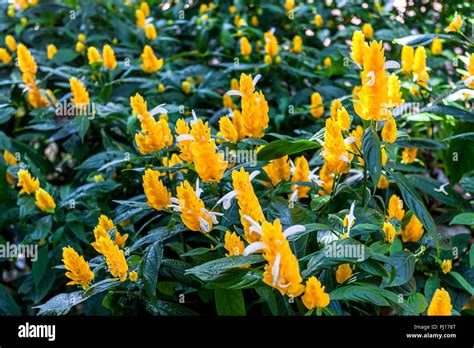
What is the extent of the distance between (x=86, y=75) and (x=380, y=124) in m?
1.33

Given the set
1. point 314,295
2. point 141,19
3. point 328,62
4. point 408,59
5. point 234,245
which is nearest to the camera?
point 314,295

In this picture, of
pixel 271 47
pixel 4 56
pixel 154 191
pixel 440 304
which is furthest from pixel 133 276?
pixel 4 56

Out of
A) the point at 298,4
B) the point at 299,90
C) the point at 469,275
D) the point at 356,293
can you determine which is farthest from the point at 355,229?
the point at 298,4

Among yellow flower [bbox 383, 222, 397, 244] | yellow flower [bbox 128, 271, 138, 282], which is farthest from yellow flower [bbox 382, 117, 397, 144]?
yellow flower [bbox 128, 271, 138, 282]

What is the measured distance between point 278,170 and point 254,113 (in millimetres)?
192

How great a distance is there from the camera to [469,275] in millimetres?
1937

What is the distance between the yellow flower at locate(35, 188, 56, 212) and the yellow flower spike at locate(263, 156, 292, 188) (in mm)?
713

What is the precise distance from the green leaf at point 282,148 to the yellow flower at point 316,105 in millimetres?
835

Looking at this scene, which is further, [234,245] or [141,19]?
[141,19]

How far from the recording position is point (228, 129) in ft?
5.46

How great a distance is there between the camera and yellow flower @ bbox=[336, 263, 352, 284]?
59.1 inches

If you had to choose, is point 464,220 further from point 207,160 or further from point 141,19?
point 141,19

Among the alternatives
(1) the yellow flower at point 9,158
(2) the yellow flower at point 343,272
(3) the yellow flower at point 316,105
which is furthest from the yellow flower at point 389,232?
(1) the yellow flower at point 9,158

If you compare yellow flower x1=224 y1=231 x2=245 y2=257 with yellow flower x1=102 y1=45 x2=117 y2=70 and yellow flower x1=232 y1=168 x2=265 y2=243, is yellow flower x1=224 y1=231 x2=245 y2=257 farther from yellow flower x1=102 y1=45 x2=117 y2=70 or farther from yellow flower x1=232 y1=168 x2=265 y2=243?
yellow flower x1=102 y1=45 x2=117 y2=70
